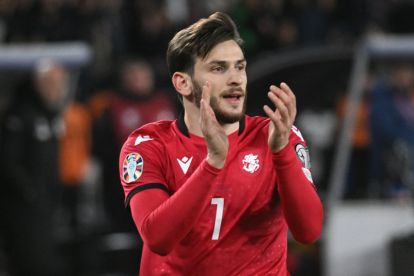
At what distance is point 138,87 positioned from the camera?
10.5 m

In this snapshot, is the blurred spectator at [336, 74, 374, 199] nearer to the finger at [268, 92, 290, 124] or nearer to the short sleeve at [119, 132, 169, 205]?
the short sleeve at [119, 132, 169, 205]

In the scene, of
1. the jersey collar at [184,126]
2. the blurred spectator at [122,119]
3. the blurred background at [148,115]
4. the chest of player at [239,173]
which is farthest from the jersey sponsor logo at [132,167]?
the blurred spectator at [122,119]

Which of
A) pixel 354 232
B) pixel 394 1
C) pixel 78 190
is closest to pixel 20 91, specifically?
pixel 78 190

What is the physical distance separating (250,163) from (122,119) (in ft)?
20.6

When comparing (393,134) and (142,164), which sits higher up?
(142,164)

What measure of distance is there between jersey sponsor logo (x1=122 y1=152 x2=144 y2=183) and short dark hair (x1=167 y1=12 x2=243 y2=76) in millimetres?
374

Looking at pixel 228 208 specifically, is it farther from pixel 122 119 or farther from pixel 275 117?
pixel 122 119

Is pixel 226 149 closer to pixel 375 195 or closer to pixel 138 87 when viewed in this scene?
pixel 375 195

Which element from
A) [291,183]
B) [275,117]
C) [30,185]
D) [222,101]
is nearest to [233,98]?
[222,101]

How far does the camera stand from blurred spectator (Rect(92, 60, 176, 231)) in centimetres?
1039

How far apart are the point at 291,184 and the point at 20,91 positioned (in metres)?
6.18

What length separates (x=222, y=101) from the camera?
13.6 ft

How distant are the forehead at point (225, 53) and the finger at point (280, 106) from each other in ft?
1.13

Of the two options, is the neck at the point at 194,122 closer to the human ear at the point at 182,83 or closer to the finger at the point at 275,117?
the human ear at the point at 182,83
